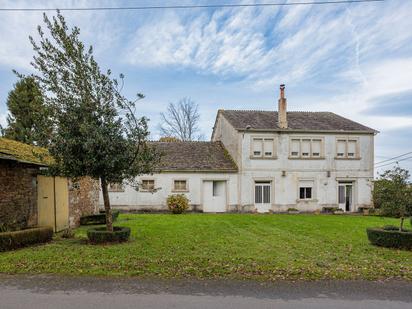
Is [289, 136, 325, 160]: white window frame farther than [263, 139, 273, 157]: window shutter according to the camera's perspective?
Yes

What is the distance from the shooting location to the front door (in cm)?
2383

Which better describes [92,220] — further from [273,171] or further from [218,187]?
[273,171]

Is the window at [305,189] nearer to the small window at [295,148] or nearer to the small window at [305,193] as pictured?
the small window at [305,193]

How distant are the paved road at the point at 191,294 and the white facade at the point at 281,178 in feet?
53.5

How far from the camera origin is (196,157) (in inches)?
945

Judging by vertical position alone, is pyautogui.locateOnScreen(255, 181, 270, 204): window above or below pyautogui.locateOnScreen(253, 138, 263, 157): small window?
below

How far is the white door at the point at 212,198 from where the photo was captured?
22.7m

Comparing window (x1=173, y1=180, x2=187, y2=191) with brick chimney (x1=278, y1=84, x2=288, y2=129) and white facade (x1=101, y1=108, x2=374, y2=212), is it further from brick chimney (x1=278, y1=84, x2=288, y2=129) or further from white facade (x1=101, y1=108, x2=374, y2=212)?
brick chimney (x1=278, y1=84, x2=288, y2=129)

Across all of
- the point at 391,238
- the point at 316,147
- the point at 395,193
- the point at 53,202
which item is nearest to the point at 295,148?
the point at 316,147

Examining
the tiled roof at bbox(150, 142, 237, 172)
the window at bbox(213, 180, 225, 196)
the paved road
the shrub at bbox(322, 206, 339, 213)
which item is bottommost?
the shrub at bbox(322, 206, 339, 213)

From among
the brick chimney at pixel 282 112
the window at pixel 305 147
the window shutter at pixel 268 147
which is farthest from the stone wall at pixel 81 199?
the window at pixel 305 147

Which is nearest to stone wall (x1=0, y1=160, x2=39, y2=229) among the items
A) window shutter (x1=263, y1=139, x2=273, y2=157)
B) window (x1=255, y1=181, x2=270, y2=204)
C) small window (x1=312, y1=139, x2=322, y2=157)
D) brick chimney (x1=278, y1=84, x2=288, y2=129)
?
window (x1=255, y1=181, x2=270, y2=204)

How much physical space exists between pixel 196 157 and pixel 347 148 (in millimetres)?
11397

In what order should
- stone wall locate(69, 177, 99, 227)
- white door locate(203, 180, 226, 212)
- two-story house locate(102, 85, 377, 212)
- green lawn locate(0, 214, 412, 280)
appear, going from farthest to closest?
white door locate(203, 180, 226, 212)
two-story house locate(102, 85, 377, 212)
stone wall locate(69, 177, 99, 227)
green lawn locate(0, 214, 412, 280)
